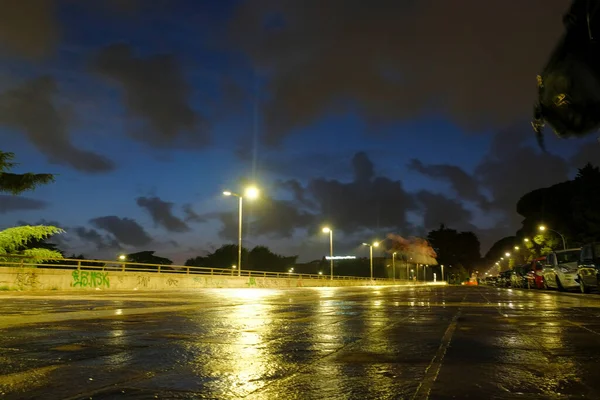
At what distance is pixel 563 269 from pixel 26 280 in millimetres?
25202

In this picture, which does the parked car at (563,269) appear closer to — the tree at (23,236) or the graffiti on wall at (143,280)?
the graffiti on wall at (143,280)

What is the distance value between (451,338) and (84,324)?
16.0ft

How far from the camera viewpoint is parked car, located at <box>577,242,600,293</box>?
686 inches

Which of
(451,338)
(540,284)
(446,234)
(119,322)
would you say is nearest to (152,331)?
(119,322)

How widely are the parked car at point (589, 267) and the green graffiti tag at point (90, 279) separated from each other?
72.0 feet

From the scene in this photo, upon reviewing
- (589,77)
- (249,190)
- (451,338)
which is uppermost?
(249,190)

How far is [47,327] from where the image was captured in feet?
21.5

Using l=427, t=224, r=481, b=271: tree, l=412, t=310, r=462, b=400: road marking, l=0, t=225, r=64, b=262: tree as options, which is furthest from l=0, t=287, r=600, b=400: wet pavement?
l=427, t=224, r=481, b=271: tree

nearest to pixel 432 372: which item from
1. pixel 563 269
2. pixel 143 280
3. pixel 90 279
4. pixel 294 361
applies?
pixel 294 361

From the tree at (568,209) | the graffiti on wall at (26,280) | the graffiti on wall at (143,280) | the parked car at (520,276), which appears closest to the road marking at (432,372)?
the graffiti on wall at (26,280)

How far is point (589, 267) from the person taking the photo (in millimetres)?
19875

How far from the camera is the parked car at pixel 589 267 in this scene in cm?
1743

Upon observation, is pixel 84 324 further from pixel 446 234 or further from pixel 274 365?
pixel 446 234

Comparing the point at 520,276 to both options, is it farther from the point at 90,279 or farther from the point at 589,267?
the point at 90,279
